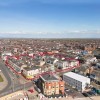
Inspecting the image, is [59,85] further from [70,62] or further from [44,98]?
[70,62]

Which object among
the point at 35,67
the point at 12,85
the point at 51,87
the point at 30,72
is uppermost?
the point at 35,67

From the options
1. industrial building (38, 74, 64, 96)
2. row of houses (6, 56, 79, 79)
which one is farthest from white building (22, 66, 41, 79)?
industrial building (38, 74, 64, 96)

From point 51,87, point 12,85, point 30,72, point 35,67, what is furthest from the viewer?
point 35,67

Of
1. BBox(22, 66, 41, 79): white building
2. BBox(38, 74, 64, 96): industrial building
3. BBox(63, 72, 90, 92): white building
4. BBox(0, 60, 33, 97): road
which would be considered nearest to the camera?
BBox(38, 74, 64, 96): industrial building

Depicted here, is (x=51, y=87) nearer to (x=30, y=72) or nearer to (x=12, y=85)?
(x=12, y=85)

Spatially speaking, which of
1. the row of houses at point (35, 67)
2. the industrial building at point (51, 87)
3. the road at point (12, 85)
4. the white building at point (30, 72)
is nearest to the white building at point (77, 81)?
the industrial building at point (51, 87)

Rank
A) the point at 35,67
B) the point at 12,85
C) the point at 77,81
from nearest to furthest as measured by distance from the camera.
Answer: the point at 77,81 < the point at 12,85 < the point at 35,67

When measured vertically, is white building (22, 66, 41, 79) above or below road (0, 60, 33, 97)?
above

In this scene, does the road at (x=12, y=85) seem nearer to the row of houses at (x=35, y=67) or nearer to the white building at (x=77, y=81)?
the row of houses at (x=35, y=67)

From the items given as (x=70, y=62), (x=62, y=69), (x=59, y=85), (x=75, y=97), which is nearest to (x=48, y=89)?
(x=59, y=85)

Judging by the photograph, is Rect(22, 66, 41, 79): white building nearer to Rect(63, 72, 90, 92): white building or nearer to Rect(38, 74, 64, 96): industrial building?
Rect(63, 72, 90, 92): white building

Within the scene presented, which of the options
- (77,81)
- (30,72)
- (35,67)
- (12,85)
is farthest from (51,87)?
(35,67)
